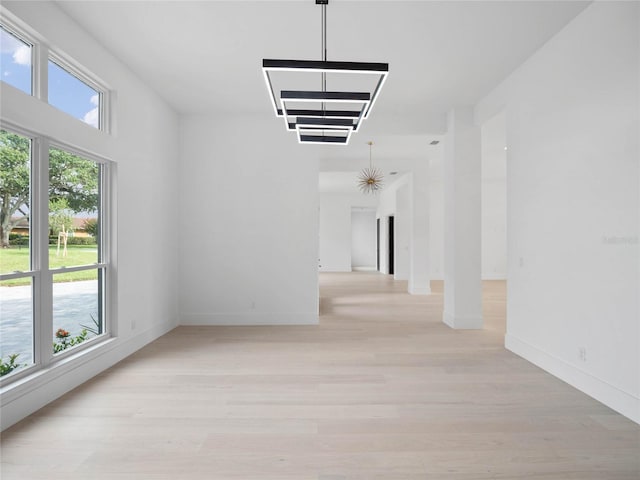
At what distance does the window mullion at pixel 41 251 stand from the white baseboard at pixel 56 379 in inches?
6.7

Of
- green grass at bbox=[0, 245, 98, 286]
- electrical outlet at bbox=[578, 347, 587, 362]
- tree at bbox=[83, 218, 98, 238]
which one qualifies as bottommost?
electrical outlet at bbox=[578, 347, 587, 362]

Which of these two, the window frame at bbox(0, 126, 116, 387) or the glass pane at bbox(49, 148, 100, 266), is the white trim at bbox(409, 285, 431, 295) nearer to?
the glass pane at bbox(49, 148, 100, 266)

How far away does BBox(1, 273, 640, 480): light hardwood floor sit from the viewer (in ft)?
7.52

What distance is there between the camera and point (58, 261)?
3.46m

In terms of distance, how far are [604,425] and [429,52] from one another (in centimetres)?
358

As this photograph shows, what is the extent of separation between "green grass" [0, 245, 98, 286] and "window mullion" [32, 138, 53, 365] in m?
0.09

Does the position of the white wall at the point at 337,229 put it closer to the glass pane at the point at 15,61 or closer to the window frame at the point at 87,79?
the window frame at the point at 87,79

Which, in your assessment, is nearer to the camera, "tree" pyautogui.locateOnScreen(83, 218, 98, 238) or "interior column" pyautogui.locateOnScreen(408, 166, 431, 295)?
"tree" pyautogui.locateOnScreen(83, 218, 98, 238)

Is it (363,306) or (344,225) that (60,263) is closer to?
(363,306)

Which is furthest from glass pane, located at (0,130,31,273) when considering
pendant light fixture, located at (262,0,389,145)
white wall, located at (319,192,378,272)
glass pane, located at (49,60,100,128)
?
white wall, located at (319,192,378,272)

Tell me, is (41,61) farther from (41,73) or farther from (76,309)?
(76,309)

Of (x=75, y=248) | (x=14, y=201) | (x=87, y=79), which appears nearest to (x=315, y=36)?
(x=87, y=79)

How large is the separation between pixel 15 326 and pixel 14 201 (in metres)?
0.92

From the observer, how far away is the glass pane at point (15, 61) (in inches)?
112
